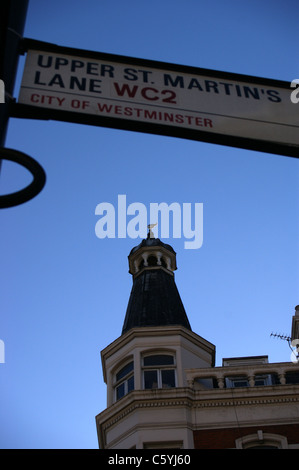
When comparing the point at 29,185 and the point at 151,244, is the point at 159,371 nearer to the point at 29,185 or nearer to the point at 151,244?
the point at 151,244

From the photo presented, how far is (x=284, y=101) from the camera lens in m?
4.23

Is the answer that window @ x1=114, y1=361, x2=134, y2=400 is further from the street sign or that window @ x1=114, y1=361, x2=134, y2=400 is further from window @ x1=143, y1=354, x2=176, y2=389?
the street sign

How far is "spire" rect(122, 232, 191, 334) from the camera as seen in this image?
2436 cm

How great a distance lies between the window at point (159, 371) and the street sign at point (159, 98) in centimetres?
1751

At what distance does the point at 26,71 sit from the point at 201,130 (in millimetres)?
1278

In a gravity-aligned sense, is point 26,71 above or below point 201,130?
above

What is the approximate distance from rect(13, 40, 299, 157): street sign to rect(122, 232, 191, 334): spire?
1962 centimetres

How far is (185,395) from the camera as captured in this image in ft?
63.7
